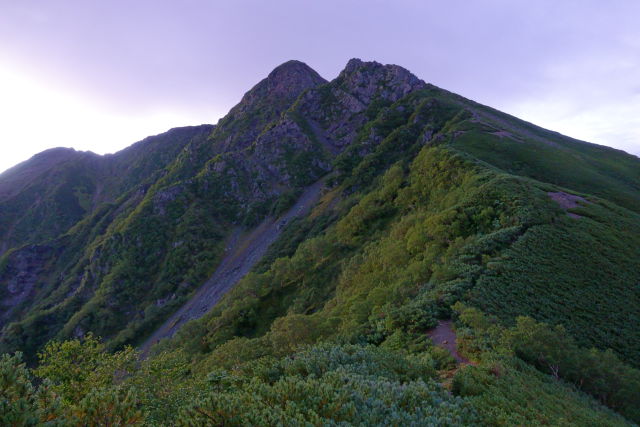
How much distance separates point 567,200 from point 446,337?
107 feet

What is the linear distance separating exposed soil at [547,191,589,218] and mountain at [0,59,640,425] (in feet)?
1.58

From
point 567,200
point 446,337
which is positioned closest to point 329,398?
point 446,337

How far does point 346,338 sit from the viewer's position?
74.7ft

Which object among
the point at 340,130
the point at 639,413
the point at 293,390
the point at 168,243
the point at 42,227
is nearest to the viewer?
the point at 293,390

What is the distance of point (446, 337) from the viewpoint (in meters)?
18.9

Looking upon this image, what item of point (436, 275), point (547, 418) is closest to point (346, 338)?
point (436, 275)

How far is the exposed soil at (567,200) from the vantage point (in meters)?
37.7

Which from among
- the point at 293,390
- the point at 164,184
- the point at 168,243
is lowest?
the point at 168,243

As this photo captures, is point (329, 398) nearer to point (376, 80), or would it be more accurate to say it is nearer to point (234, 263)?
point (234, 263)

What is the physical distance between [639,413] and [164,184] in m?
162

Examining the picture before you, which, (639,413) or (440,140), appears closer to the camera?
(639,413)

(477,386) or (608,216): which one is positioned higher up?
(608,216)

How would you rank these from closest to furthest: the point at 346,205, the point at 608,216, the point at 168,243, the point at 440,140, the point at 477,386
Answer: the point at 477,386, the point at 608,216, the point at 440,140, the point at 346,205, the point at 168,243

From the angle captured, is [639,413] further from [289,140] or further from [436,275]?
[289,140]
